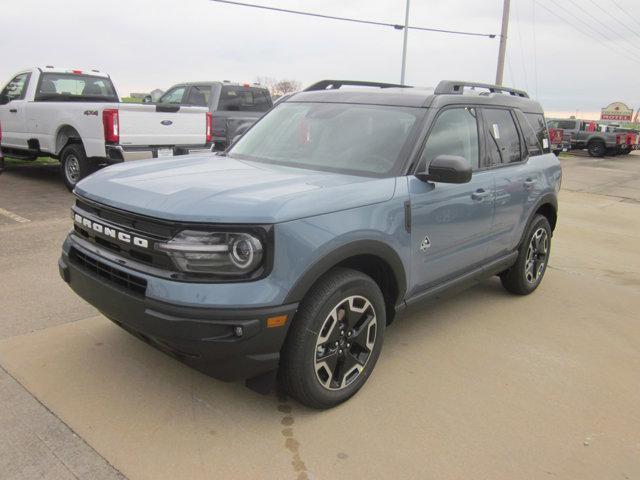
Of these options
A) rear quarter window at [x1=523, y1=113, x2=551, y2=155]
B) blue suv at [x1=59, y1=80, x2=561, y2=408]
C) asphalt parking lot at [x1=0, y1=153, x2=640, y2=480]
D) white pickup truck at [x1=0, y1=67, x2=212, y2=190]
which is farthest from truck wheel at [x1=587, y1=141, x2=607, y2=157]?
blue suv at [x1=59, y1=80, x2=561, y2=408]

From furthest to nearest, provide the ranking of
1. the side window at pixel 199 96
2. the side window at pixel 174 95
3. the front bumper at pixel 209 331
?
the side window at pixel 174 95 < the side window at pixel 199 96 < the front bumper at pixel 209 331

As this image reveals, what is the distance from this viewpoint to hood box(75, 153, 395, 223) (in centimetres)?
254

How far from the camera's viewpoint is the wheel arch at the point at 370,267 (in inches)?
105

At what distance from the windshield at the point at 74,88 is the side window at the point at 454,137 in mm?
8180

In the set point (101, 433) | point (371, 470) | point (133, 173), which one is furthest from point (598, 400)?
point (133, 173)

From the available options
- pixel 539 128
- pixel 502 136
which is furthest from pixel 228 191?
pixel 539 128

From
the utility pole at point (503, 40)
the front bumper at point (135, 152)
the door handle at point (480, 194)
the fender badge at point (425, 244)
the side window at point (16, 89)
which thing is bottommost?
the fender badge at point (425, 244)

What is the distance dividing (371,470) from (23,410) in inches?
72.7

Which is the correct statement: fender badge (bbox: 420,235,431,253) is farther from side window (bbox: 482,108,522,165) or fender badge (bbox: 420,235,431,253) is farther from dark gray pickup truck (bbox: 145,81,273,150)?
dark gray pickup truck (bbox: 145,81,273,150)

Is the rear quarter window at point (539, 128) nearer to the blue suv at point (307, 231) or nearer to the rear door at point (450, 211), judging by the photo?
the blue suv at point (307, 231)

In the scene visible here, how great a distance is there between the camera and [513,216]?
4.48 meters

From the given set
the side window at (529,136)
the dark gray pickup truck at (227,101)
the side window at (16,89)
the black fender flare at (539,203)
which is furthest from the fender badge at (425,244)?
the side window at (16,89)

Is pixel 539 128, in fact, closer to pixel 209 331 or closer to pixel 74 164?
pixel 209 331

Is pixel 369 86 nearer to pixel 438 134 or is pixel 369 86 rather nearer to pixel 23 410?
pixel 438 134
